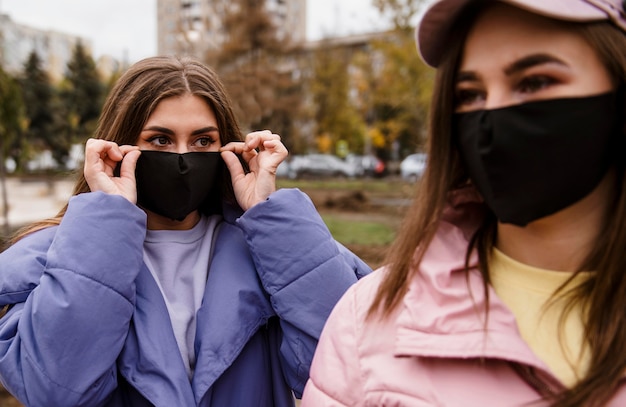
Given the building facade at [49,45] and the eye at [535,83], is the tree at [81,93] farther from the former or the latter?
the eye at [535,83]

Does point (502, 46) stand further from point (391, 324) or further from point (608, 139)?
point (391, 324)

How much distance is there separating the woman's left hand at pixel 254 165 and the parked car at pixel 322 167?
29.3m

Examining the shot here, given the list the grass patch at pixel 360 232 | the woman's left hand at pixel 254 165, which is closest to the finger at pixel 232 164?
the woman's left hand at pixel 254 165

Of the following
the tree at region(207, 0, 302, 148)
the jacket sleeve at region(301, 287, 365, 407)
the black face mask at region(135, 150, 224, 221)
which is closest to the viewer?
the jacket sleeve at region(301, 287, 365, 407)

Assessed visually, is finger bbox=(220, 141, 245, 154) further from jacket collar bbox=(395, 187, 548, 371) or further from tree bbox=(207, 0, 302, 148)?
tree bbox=(207, 0, 302, 148)

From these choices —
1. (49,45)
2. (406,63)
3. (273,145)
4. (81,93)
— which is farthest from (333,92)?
(49,45)

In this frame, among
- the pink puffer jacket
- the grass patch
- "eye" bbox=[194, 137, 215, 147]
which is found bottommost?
the grass patch

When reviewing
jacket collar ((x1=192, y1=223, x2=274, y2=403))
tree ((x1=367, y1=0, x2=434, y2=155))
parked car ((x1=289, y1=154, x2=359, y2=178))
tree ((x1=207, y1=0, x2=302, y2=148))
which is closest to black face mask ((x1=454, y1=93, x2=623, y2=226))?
jacket collar ((x1=192, y1=223, x2=274, y2=403))

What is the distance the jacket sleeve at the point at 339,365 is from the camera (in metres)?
1.28

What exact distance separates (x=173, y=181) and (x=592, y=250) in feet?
3.98

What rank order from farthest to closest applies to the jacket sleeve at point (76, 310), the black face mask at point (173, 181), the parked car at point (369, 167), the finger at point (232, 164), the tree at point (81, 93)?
the tree at point (81, 93)
the parked car at point (369, 167)
the finger at point (232, 164)
the black face mask at point (173, 181)
the jacket sleeve at point (76, 310)

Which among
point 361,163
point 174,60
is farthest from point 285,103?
point 174,60

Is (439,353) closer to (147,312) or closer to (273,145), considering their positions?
(147,312)

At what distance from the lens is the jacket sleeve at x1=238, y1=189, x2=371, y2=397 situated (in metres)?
1.78
